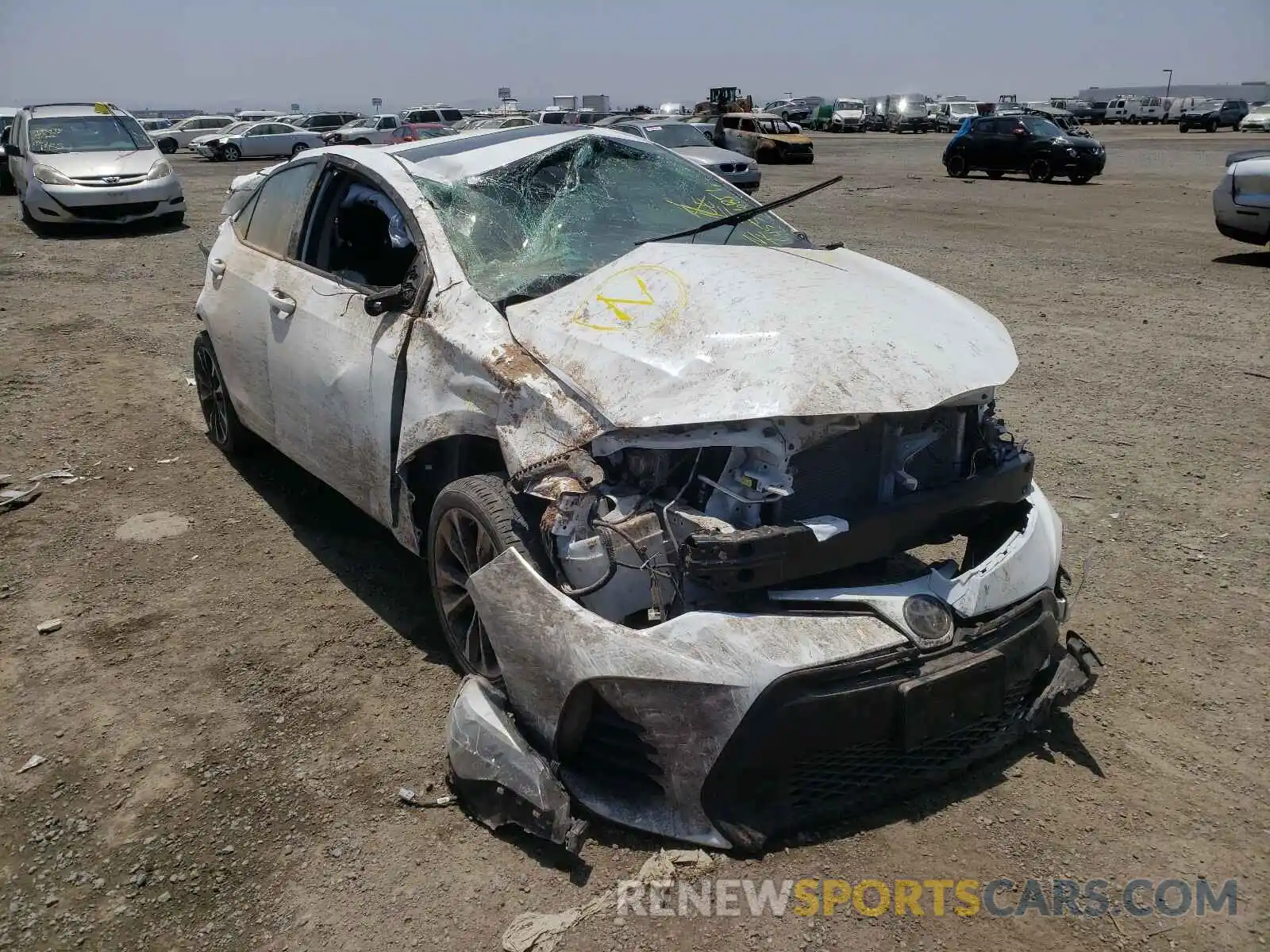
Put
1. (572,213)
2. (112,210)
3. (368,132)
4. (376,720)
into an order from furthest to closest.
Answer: (368,132) → (112,210) → (572,213) → (376,720)

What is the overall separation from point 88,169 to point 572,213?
12576mm

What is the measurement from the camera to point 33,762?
119 inches

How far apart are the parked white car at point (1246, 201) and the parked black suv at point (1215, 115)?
40344mm

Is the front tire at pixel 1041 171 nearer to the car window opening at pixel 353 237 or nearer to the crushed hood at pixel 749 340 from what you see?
the crushed hood at pixel 749 340

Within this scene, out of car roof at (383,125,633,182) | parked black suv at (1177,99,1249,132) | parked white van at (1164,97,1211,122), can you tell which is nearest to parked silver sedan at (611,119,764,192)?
car roof at (383,125,633,182)

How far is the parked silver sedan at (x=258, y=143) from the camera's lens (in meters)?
34.9

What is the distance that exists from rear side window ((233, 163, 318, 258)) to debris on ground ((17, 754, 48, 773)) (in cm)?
227

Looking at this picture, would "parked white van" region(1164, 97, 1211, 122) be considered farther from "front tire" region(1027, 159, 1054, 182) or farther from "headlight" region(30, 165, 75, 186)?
"headlight" region(30, 165, 75, 186)

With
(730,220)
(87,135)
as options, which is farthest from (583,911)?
(87,135)

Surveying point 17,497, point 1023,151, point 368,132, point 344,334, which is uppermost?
point 368,132

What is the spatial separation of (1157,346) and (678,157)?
481 centimetres

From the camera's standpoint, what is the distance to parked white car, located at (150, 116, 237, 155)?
41.1 metres

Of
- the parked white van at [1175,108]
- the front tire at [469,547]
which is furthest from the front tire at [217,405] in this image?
the parked white van at [1175,108]

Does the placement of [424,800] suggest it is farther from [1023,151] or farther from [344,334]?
[1023,151]
